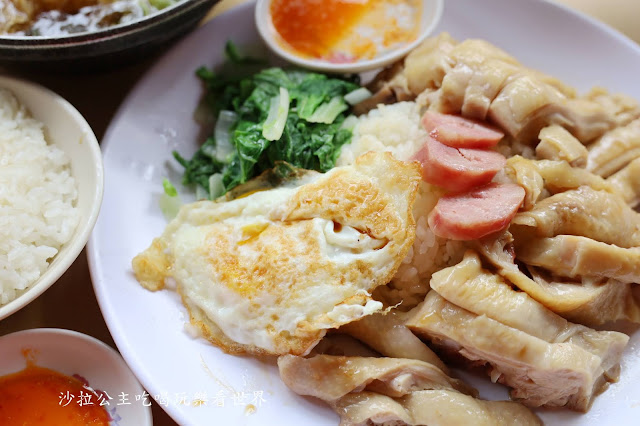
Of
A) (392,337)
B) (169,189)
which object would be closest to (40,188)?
(169,189)

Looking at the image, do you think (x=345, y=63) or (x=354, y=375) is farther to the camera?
(x=345, y=63)

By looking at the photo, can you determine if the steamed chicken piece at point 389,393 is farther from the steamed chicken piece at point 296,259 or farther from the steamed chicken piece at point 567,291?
the steamed chicken piece at point 567,291

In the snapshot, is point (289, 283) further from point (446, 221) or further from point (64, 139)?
point (64, 139)

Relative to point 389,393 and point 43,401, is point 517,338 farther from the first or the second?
point 43,401

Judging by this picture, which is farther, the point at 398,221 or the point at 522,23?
the point at 522,23

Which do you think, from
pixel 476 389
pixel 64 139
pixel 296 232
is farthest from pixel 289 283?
pixel 64 139

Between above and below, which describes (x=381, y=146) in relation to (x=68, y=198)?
above
